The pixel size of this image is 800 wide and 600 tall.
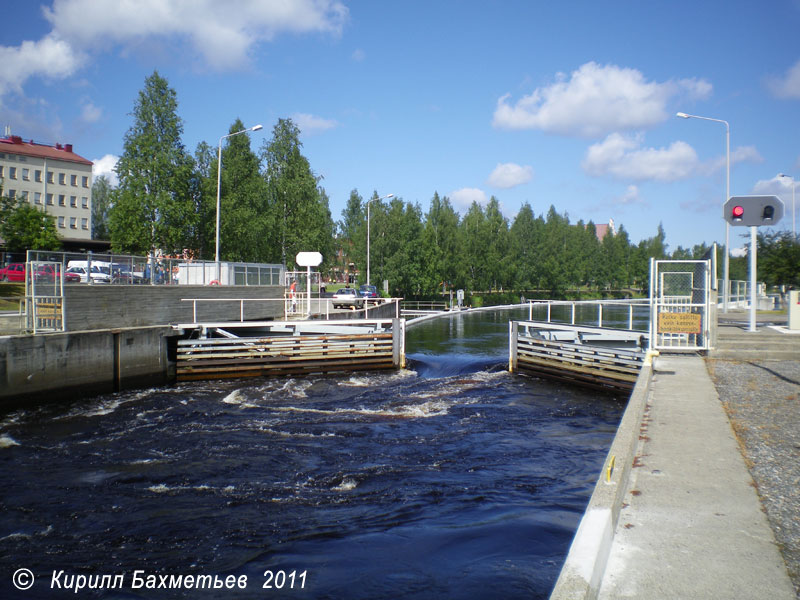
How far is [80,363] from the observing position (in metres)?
Answer: 17.2

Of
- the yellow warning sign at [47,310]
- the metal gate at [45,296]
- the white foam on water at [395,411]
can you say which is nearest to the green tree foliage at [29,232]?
the metal gate at [45,296]

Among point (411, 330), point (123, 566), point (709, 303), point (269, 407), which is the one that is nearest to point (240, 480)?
point (123, 566)

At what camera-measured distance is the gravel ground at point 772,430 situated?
15.2ft

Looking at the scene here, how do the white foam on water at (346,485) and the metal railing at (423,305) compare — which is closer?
the white foam on water at (346,485)

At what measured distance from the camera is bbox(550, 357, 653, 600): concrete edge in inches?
134

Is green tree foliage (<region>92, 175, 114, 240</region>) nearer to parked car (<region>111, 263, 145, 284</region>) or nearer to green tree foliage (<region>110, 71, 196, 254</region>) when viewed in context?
green tree foliage (<region>110, 71, 196, 254</region>)

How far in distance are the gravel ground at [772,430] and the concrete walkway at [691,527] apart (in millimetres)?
110

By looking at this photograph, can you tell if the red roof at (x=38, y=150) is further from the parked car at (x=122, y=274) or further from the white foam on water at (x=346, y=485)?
the white foam on water at (x=346, y=485)

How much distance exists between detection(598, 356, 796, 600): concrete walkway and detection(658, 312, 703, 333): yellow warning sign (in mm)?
7218

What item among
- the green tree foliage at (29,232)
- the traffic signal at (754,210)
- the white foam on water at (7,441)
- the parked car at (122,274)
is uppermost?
the green tree foliage at (29,232)

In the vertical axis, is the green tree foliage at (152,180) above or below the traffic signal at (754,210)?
above

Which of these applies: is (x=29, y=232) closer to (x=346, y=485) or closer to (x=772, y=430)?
(x=346, y=485)

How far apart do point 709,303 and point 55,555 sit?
13685 mm

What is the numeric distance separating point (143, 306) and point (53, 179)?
72306 mm
